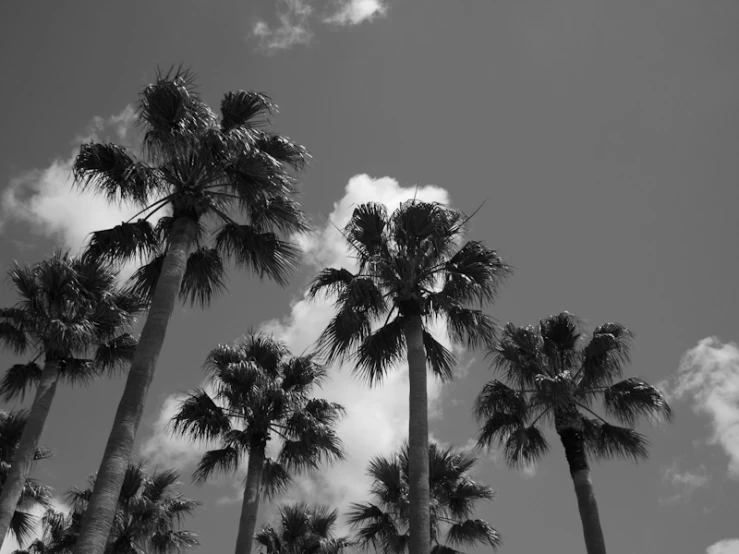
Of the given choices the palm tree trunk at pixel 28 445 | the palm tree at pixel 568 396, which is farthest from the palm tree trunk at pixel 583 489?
the palm tree trunk at pixel 28 445

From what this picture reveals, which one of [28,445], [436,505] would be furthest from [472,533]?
[28,445]

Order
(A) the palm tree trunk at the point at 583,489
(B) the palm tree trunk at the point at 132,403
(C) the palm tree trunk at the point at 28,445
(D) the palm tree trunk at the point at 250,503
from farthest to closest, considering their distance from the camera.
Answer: (D) the palm tree trunk at the point at 250,503 < (A) the palm tree trunk at the point at 583,489 < (C) the palm tree trunk at the point at 28,445 < (B) the palm tree trunk at the point at 132,403

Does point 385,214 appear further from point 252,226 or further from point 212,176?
point 212,176

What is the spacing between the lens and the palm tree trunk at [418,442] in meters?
12.1

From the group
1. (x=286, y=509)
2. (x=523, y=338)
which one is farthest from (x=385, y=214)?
(x=286, y=509)

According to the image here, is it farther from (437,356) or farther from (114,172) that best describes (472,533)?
(114,172)

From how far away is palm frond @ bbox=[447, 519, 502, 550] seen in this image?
1997 cm

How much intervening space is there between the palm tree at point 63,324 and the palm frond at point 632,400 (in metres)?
12.5

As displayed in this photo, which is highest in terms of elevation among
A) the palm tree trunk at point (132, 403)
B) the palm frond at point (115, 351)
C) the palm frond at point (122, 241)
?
the palm frond at point (115, 351)

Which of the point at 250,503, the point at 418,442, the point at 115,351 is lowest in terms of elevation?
the point at 418,442

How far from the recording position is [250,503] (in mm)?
17344

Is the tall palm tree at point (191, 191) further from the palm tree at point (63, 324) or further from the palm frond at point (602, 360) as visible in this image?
the palm frond at point (602, 360)

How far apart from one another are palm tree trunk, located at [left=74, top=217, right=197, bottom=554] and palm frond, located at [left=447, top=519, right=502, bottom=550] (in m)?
12.4

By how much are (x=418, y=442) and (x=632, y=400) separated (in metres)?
7.99
